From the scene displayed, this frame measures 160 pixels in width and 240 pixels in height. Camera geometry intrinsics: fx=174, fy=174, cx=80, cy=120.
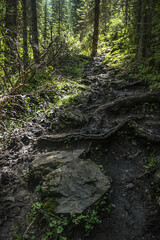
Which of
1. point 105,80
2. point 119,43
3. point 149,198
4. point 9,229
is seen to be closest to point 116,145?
point 149,198

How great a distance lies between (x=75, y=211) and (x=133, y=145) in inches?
106

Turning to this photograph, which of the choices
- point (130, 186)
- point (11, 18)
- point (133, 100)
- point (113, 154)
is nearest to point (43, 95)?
point (11, 18)

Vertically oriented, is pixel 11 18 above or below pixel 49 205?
above

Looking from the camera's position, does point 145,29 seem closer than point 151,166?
No

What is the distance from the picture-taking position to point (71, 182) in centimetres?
389

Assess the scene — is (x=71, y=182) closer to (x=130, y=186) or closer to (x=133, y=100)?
(x=130, y=186)

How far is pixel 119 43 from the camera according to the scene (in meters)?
15.2

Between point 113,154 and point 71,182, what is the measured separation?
176cm

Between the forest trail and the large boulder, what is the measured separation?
0.40 metres

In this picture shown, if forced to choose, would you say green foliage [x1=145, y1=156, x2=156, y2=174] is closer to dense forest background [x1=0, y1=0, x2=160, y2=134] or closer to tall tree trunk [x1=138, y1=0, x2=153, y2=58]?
dense forest background [x1=0, y1=0, x2=160, y2=134]

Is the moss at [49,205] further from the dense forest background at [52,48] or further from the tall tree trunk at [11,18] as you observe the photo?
the tall tree trunk at [11,18]

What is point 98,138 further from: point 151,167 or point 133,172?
point 151,167

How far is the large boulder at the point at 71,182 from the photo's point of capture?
351 centimetres

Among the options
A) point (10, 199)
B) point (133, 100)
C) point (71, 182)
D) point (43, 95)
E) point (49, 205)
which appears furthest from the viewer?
point (43, 95)
